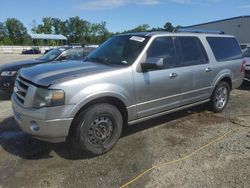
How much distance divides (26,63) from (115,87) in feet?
17.3

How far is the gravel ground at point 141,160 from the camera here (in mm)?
3557

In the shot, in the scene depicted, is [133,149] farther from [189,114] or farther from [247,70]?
[247,70]

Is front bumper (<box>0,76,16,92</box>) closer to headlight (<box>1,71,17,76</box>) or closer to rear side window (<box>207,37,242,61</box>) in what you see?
headlight (<box>1,71,17,76</box>)

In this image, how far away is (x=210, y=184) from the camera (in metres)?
3.47

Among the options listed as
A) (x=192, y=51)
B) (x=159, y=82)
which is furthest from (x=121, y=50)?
(x=192, y=51)

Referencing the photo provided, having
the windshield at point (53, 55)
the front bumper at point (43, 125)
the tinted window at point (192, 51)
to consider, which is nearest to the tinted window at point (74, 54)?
the windshield at point (53, 55)

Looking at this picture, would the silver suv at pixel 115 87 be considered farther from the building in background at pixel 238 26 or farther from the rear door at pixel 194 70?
the building in background at pixel 238 26

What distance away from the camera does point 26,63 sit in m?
8.53

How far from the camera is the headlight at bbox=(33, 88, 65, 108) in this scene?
12.0 feet

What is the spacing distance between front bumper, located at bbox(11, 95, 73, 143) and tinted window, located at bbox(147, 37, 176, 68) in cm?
189

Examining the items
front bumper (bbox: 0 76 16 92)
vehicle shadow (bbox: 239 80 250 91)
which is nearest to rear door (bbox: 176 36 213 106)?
vehicle shadow (bbox: 239 80 250 91)

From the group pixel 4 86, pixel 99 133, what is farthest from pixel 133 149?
pixel 4 86

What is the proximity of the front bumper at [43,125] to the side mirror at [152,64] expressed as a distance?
151 centimetres

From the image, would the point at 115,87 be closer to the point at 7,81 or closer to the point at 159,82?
the point at 159,82
